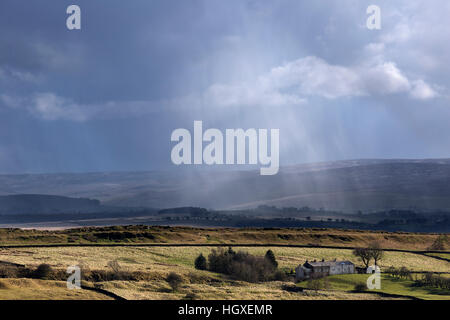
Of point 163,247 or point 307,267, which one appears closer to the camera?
point 307,267

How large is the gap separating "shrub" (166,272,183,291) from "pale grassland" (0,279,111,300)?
46.4ft

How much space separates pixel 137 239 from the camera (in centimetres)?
15238

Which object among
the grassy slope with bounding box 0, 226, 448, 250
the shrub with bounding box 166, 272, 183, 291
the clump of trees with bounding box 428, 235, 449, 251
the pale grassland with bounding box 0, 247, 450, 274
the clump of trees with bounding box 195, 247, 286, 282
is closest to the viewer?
the shrub with bounding box 166, 272, 183, 291

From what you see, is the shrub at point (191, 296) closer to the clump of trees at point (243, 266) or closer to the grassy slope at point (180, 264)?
the grassy slope at point (180, 264)

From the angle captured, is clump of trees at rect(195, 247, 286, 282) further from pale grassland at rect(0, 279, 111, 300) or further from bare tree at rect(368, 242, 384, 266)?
pale grassland at rect(0, 279, 111, 300)

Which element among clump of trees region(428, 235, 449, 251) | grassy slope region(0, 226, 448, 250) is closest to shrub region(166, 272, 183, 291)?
grassy slope region(0, 226, 448, 250)

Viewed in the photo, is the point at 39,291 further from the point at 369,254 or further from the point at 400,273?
the point at 369,254

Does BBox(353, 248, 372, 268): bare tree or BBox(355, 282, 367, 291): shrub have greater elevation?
BBox(353, 248, 372, 268): bare tree

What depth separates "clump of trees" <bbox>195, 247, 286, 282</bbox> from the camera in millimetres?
97062

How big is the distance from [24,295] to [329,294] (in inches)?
1562

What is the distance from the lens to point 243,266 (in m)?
99.5
